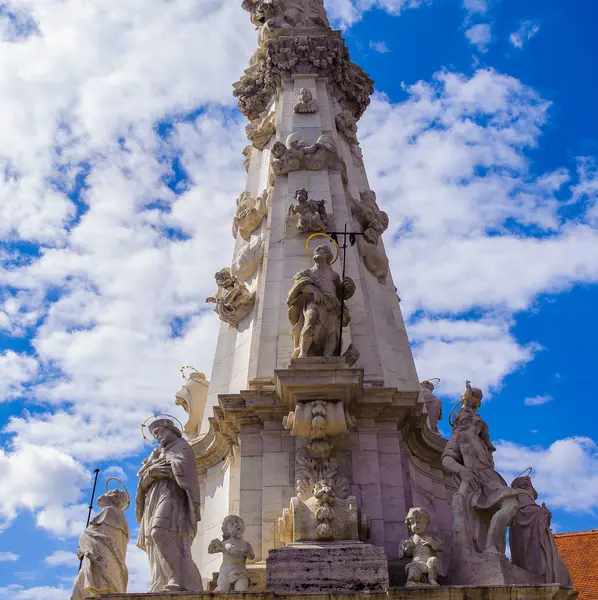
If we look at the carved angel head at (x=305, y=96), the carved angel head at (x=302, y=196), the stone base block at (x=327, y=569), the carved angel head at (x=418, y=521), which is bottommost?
the stone base block at (x=327, y=569)

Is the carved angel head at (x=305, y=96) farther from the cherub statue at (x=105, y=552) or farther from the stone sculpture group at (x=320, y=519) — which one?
the cherub statue at (x=105, y=552)

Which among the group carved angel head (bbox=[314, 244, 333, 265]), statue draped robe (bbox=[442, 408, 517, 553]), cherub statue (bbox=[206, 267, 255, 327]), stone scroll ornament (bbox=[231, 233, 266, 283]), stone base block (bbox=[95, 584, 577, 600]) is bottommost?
stone base block (bbox=[95, 584, 577, 600])

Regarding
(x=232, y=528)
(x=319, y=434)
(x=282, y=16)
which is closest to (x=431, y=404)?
(x=319, y=434)

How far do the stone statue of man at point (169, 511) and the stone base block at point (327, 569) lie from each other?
3.69 feet

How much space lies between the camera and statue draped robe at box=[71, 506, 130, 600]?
12.6 m

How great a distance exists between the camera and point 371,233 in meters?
17.7

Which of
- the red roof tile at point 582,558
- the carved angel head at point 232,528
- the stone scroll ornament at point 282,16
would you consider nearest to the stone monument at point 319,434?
the carved angel head at point 232,528

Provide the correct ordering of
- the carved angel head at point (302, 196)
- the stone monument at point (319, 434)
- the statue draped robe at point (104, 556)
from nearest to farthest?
the stone monument at point (319, 434)
the statue draped robe at point (104, 556)
the carved angel head at point (302, 196)

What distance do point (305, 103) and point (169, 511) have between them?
10.5m

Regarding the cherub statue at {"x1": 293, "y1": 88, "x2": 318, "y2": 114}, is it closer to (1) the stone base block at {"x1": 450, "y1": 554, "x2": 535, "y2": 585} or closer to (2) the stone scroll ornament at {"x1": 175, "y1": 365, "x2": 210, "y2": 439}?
(2) the stone scroll ornament at {"x1": 175, "y1": 365, "x2": 210, "y2": 439}

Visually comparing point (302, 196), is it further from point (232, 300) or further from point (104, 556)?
point (104, 556)

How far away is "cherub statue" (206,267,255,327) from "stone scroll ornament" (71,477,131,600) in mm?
4332

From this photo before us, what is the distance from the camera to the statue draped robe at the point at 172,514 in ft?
37.1

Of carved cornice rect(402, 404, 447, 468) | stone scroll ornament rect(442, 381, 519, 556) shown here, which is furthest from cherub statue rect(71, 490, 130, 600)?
stone scroll ornament rect(442, 381, 519, 556)
